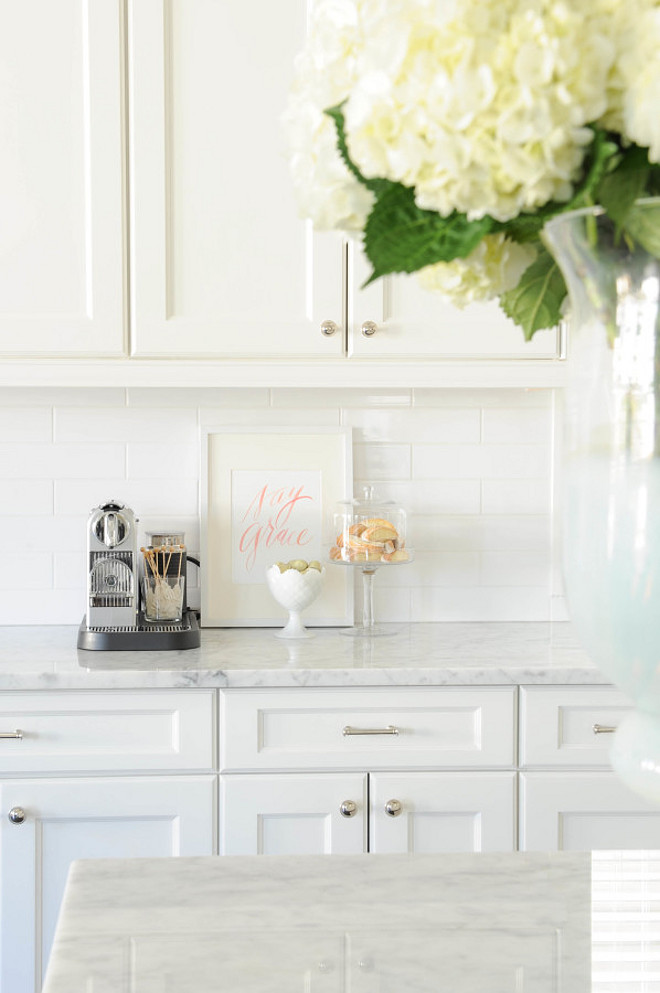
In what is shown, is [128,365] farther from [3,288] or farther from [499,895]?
[499,895]

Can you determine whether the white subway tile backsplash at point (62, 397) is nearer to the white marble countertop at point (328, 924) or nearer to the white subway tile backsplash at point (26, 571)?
the white subway tile backsplash at point (26, 571)

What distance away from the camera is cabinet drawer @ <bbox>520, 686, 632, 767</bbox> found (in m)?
2.11

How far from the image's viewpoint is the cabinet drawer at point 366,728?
2086mm

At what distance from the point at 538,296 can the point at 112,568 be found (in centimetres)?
178

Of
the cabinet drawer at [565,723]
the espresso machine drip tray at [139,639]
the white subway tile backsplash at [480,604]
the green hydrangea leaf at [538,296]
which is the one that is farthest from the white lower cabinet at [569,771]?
the green hydrangea leaf at [538,296]

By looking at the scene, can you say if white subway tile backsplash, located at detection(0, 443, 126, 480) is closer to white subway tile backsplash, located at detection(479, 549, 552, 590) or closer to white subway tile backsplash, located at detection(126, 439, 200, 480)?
white subway tile backsplash, located at detection(126, 439, 200, 480)

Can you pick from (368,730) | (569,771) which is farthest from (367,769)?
(569,771)

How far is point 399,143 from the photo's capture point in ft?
1.69

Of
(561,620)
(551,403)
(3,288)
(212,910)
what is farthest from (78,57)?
(212,910)

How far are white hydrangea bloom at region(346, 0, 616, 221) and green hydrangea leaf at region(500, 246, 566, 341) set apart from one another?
91 millimetres

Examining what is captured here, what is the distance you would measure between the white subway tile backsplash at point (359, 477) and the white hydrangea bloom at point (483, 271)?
201cm

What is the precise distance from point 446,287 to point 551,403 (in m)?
2.16

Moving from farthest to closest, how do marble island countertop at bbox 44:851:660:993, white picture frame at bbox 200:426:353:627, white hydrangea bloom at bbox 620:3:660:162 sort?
white picture frame at bbox 200:426:353:627
marble island countertop at bbox 44:851:660:993
white hydrangea bloom at bbox 620:3:660:162

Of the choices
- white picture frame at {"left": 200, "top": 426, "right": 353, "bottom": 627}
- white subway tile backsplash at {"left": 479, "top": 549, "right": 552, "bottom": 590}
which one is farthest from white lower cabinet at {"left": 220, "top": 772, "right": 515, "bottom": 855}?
white subway tile backsplash at {"left": 479, "top": 549, "right": 552, "bottom": 590}
